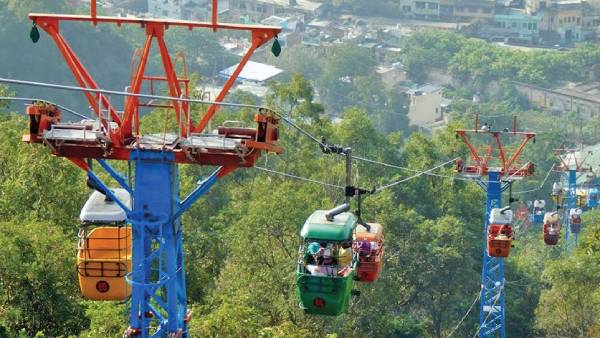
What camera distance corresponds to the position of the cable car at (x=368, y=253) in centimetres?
1844

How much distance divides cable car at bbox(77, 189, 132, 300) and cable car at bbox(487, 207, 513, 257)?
1230 centimetres

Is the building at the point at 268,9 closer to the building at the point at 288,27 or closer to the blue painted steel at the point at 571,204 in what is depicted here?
the building at the point at 288,27

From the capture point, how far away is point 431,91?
296 ft


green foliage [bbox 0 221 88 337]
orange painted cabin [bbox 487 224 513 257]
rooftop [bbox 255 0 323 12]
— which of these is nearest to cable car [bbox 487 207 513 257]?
orange painted cabin [bbox 487 224 513 257]

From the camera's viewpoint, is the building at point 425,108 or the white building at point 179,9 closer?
the building at point 425,108

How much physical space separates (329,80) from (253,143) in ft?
264

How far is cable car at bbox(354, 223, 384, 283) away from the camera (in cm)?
1844

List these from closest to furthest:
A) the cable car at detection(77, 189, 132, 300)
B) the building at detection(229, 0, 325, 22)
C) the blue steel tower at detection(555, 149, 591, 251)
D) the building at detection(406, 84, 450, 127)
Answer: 1. the cable car at detection(77, 189, 132, 300)
2. the blue steel tower at detection(555, 149, 591, 251)
3. the building at detection(406, 84, 450, 127)
4. the building at detection(229, 0, 325, 22)

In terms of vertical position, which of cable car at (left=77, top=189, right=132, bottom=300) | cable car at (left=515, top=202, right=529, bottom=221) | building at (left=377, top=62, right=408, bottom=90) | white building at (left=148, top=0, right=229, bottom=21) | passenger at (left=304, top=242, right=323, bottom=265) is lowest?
cable car at (left=515, top=202, right=529, bottom=221)

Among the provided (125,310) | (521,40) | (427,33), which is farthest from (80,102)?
(125,310)

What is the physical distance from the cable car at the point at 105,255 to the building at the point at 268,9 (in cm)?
9302

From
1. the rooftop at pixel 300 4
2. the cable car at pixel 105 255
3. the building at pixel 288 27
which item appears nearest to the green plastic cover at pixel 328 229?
the cable car at pixel 105 255

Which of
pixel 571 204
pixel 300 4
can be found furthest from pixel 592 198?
pixel 300 4

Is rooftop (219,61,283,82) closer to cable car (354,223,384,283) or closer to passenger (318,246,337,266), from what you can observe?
cable car (354,223,384,283)
